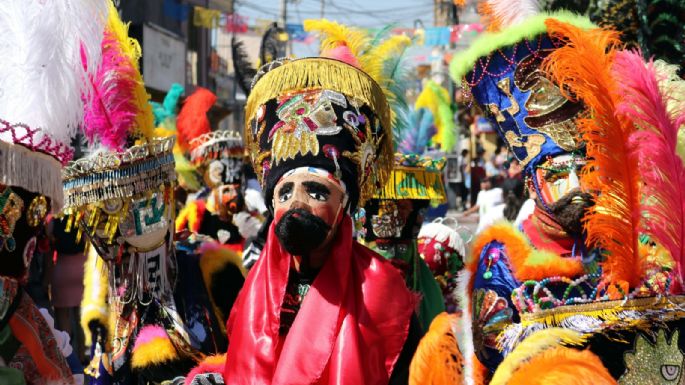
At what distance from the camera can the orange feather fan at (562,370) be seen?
2.68m

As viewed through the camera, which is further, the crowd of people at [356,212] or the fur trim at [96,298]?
the fur trim at [96,298]

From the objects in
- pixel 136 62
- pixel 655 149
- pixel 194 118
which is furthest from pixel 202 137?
pixel 655 149

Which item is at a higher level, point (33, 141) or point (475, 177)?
point (33, 141)

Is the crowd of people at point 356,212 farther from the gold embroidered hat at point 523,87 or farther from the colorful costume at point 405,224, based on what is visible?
the colorful costume at point 405,224

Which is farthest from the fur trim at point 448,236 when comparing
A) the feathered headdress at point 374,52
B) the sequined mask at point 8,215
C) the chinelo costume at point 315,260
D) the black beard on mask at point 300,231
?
the sequined mask at point 8,215

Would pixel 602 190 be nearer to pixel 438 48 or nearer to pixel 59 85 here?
pixel 59 85

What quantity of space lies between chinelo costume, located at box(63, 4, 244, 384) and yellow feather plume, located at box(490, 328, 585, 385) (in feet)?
5.87

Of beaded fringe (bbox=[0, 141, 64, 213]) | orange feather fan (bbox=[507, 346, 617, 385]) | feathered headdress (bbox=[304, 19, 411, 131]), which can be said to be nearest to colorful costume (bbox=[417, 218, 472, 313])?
feathered headdress (bbox=[304, 19, 411, 131])

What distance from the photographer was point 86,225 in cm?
447

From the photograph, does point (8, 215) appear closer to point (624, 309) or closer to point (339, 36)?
point (339, 36)

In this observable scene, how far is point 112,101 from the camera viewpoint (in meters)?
4.44

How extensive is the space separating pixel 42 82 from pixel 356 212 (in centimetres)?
131

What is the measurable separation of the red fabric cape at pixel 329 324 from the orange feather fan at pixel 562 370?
Result: 0.48m

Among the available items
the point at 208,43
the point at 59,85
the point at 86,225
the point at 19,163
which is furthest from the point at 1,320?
the point at 208,43
